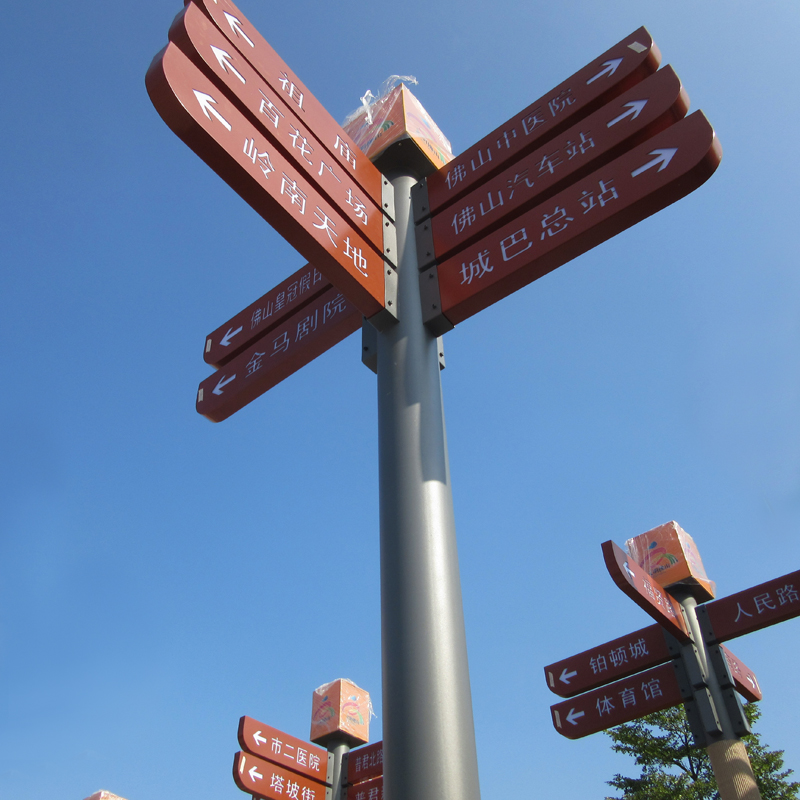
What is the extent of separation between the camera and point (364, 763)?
628 centimetres

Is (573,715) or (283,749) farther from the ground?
(573,715)

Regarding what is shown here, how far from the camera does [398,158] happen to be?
3.16 metres

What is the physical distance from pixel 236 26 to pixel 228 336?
154 centimetres

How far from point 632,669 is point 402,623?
435 cm

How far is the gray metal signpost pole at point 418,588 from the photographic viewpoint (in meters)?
1.71

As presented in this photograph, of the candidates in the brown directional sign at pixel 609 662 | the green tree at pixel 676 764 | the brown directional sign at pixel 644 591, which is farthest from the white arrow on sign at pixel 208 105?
the green tree at pixel 676 764

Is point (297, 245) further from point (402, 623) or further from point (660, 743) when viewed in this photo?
point (660, 743)

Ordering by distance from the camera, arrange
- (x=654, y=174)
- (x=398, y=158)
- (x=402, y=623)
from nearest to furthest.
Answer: (x=402, y=623)
(x=654, y=174)
(x=398, y=158)

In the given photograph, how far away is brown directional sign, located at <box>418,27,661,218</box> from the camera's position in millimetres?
2750

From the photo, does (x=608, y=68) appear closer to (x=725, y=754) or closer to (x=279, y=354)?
(x=279, y=354)

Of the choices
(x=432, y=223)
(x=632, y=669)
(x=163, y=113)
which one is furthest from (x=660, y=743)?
(x=163, y=113)

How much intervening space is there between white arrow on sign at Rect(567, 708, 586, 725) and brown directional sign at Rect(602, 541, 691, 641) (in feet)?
3.31

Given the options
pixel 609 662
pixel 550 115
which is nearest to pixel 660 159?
pixel 550 115

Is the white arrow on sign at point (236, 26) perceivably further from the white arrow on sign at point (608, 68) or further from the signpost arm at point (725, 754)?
the signpost arm at point (725, 754)
